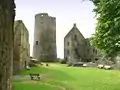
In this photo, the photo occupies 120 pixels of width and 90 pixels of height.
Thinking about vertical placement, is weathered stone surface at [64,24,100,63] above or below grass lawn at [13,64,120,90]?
above

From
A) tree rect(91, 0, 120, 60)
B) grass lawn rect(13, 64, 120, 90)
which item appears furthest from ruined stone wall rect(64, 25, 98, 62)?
tree rect(91, 0, 120, 60)

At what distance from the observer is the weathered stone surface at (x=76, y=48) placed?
281 ft

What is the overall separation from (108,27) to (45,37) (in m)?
53.4

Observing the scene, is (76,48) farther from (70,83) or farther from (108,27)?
(108,27)

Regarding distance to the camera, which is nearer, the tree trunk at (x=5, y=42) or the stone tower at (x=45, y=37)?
the tree trunk at (x=5, y=42)

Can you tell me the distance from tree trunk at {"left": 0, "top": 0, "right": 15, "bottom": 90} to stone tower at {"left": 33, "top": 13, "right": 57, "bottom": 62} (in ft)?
237

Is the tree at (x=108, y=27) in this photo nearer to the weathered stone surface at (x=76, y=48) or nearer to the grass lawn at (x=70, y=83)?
the grass lawn at (x=70, y=83)

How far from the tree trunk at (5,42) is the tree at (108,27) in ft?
61.5

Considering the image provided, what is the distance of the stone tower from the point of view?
265 feet

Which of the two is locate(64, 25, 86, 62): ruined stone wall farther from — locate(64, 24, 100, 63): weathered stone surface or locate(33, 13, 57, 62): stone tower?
locate(33, 13, 57, 62): stone tower

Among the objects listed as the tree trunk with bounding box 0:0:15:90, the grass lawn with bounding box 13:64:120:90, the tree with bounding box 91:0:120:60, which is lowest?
the grass lawn with bounding box 13:64:120:90

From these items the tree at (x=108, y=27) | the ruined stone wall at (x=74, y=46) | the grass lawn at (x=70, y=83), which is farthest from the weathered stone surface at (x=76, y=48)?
the tree at (x=108, y=27)

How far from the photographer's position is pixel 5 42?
759cm

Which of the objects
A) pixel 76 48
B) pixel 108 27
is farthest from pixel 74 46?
pixel 108 27
